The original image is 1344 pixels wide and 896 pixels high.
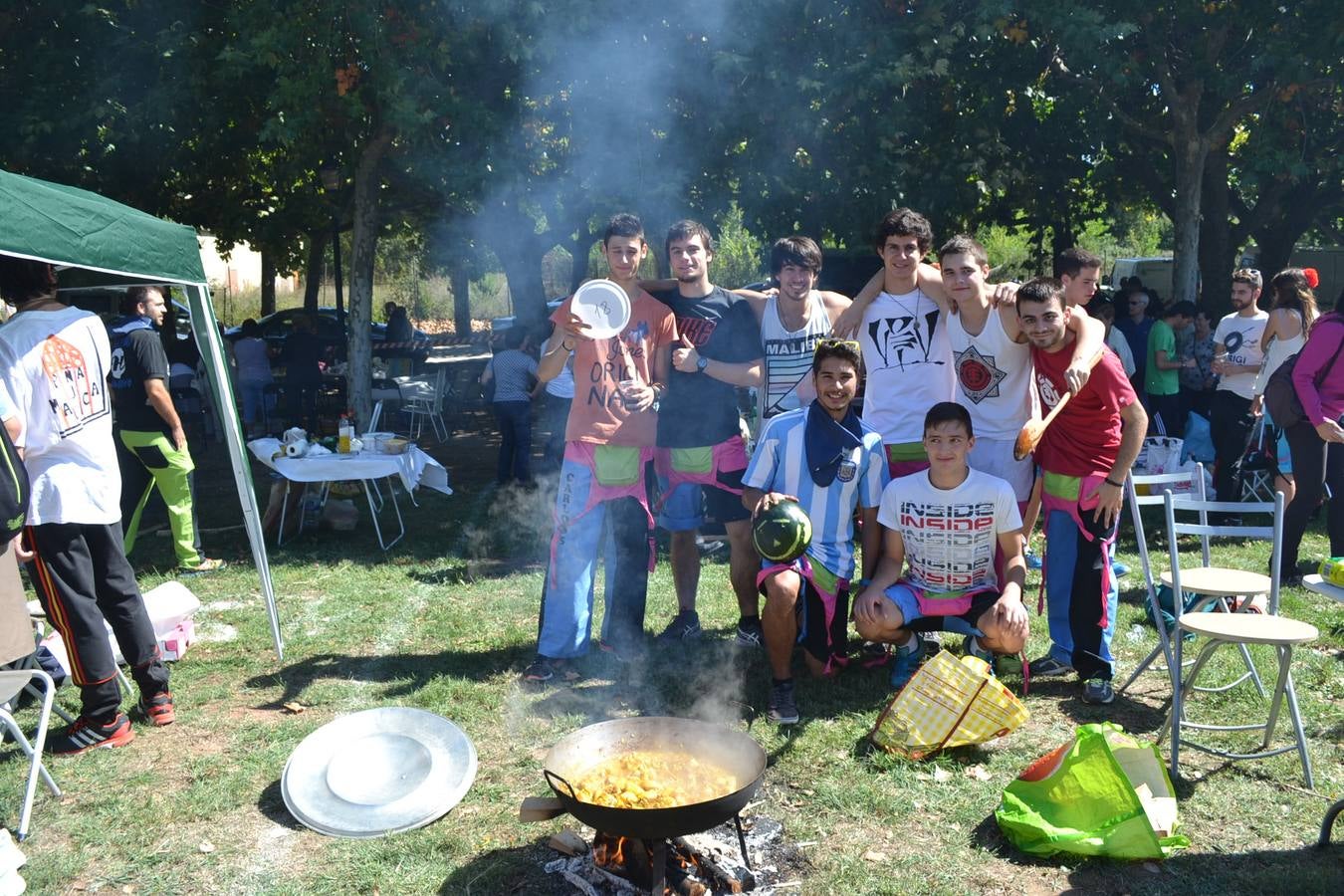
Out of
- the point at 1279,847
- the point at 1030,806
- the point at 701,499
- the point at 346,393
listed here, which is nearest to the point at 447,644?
the point at 701,499

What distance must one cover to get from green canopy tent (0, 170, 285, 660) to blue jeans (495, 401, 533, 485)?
13.5 feet

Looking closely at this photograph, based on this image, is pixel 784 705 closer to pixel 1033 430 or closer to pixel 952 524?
pixel 952 524

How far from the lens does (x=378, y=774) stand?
3.50m

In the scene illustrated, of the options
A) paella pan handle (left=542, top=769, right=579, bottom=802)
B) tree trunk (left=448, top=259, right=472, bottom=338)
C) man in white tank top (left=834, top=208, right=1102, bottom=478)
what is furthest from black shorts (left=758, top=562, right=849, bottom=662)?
tree trunk (left=448, top=259, right=472, bottom=338)

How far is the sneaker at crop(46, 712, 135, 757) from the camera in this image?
3902 mm

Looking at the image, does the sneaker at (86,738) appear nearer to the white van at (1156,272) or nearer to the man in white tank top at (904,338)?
the man in white tank top at (904,338)

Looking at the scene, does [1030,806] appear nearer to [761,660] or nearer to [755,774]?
[755,774]

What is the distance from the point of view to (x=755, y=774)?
9.41ft

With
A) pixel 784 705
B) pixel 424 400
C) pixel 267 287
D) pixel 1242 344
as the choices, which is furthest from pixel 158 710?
pixel 267 287

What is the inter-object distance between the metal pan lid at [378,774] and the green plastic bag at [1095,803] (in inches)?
74.4

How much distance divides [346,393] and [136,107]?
406cm

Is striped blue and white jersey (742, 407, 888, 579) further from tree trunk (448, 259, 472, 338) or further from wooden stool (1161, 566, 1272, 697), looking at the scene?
tree trunk (448, 259, 472, 338)

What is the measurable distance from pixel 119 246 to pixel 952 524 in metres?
3.49

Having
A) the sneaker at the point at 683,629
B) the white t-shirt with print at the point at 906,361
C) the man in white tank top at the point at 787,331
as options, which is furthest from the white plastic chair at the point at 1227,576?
the sneaker at the point at 683,629
